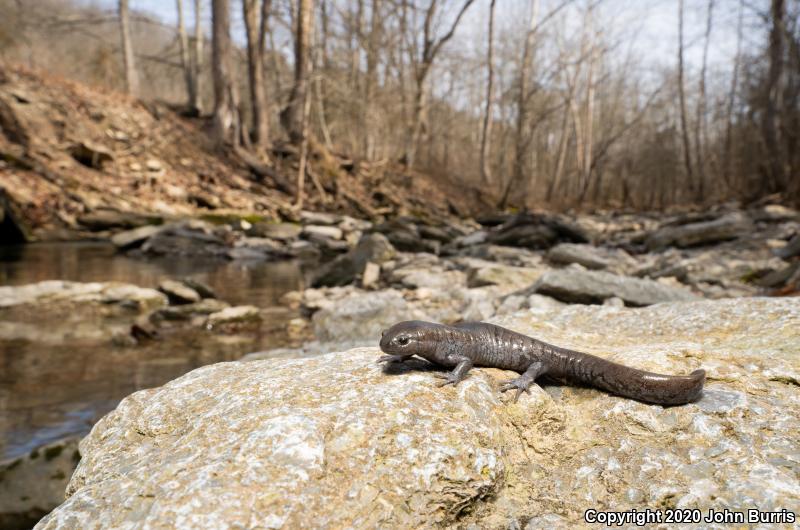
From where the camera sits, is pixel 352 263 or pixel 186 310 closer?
pixel 186 310

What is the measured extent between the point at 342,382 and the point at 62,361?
606cm

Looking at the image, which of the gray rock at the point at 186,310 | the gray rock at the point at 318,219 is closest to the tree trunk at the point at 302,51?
the gray rock at the point at 318,219

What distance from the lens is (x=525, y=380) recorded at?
2.61 m

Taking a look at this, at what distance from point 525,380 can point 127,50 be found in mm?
30527

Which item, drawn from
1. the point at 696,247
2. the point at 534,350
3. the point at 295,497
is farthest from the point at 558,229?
the point at 295,497

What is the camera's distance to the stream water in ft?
17.1

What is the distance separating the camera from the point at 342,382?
248 centimetres

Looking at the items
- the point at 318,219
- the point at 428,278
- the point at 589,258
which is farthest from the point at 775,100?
the point at 318,219

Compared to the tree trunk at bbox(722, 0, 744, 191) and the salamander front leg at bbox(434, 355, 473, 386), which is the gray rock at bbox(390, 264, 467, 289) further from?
the tree trunk at bbox(722, 0, 744, 191)

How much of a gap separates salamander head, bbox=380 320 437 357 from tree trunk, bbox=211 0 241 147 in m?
23.2

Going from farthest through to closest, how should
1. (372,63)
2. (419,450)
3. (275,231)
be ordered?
(372,63) → (275,231) → (419,450)

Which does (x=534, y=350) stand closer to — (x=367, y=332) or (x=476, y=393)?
(x=476, y=393)

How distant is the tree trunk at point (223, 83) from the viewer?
2238 cm

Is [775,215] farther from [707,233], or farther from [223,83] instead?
[223,83]
